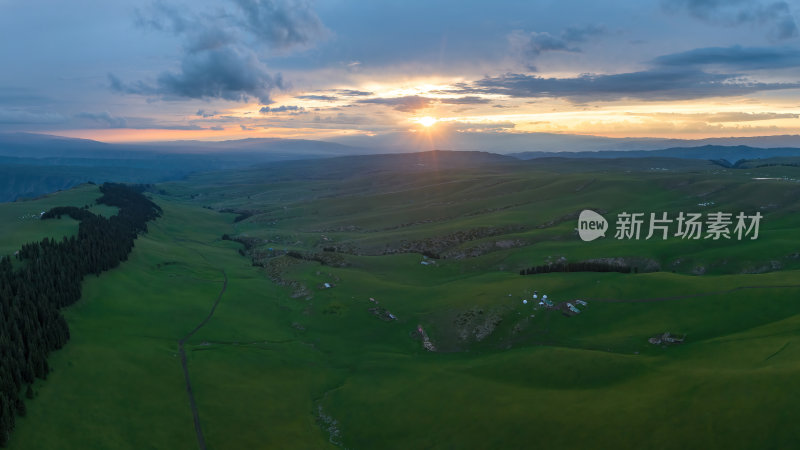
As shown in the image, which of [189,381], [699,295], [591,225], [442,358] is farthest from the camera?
[591,225]

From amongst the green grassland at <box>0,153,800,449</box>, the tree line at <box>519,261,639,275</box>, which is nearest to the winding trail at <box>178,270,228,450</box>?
the green grassland at <box>0,153,800,449</box>

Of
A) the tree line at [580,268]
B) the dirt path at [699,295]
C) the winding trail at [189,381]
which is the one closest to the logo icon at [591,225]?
the tree line at [580,268]

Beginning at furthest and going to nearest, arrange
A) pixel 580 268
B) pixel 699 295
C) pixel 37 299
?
pixel 580 268
pixel 699 295
pixel 37 299

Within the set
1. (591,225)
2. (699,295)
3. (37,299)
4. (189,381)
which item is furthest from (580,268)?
(37,299)

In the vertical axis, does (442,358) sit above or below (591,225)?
below

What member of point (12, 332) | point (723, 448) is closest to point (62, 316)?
point (12, 332)

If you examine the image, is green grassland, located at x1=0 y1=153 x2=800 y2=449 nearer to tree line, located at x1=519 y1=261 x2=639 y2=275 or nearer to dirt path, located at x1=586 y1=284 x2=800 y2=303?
dirt path, located at x1=586 y1=284 x2=800 y2=303

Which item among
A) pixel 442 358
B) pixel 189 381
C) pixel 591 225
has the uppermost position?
pixel 591 225

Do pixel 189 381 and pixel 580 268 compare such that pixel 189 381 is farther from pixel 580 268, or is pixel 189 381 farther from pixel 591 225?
pixel 591 225

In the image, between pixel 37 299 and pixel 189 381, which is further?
pixel 37 299
